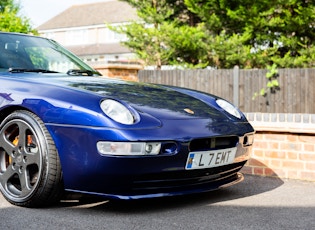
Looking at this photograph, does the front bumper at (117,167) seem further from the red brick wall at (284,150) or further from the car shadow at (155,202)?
the red brick wall at (284,150)

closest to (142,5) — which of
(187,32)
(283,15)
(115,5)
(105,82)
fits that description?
(187,32)

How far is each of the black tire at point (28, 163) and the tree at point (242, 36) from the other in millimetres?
13017

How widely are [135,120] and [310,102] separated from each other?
10.7 meters

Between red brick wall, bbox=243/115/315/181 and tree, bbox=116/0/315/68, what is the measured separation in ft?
35.8

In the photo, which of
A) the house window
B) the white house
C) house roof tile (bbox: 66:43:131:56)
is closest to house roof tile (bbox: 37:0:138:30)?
the white house

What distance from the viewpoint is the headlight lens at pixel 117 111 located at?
366cm

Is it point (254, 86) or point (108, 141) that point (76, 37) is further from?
point (108, 141)

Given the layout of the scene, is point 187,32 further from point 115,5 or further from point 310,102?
point 115,5

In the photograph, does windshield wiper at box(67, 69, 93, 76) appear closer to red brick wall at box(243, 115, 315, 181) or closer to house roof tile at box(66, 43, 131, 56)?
red brick wall at box(243, 115, 315, 181)

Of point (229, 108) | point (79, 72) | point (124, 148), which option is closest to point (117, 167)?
point (124, 148)

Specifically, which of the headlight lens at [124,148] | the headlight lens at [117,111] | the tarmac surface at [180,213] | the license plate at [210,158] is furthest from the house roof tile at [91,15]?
the headlight lens at [124,148]

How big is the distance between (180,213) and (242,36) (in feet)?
44.6

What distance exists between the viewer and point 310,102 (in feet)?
45.1

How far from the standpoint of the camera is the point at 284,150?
18.2 ft
